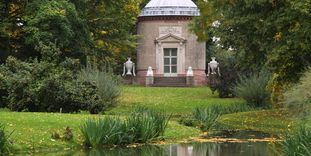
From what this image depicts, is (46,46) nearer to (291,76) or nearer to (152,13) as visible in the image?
(291,76)

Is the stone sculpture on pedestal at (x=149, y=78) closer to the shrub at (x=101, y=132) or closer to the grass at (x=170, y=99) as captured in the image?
the grass at (x=170, y=99)

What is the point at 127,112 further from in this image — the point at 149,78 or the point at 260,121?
the point at 149,78

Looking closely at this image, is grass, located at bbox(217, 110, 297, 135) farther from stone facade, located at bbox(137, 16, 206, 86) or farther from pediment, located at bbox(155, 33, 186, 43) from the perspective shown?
pediment, located at bbox(155, 33, 186, 43)

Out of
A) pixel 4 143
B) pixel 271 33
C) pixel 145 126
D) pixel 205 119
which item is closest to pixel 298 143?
pixel 145 126

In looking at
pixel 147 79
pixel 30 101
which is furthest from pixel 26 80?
pixel 147 79

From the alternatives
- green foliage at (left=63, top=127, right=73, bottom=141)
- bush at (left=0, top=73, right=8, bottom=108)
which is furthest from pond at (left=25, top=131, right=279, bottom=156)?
bush at (left=0, top=73, right=8, bottom=108)

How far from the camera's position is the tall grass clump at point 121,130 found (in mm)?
18469

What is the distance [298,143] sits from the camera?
12930 millimetres

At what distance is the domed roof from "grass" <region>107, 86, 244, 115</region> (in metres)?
9.70

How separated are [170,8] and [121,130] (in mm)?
40134

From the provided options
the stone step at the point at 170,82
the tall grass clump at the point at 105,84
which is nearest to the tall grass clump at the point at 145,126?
the tall grass clump at the point at 105,84

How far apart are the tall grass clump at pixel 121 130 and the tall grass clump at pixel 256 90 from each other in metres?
17.9

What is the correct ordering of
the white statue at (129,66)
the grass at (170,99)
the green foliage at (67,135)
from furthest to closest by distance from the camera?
the white statue at (129,66) → the grass at (170,99) → the green foliage at (67,135)

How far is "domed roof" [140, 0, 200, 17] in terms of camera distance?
189 feet
